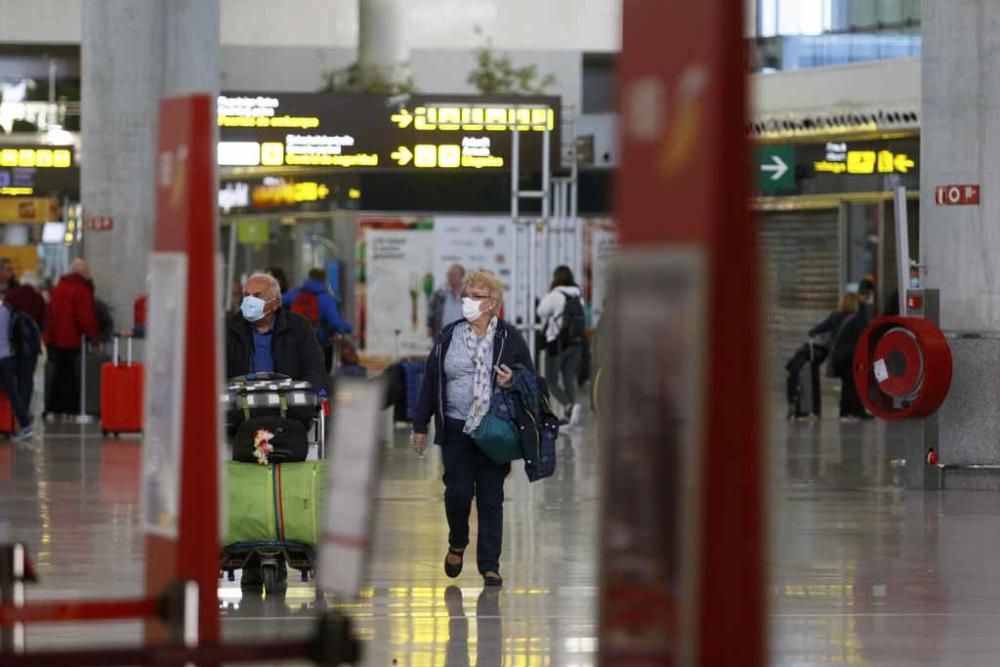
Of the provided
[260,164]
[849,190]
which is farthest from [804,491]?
[849,190]

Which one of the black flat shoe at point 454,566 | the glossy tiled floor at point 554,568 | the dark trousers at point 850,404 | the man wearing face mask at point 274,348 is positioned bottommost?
the glossy tiled floor at point 554,568

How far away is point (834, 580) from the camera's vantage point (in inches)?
515

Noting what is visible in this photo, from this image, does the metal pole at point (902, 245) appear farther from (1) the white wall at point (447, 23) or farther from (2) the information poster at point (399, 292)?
(1) the white wall at point (447, 23)

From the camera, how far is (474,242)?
1201 inches

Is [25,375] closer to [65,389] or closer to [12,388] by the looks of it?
[12,388]

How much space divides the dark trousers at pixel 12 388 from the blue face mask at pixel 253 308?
10903 mm

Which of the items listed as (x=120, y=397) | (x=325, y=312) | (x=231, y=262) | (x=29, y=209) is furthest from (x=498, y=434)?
(x=29, y=209)

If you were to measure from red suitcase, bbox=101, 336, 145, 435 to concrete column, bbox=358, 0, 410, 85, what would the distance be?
2064 cm

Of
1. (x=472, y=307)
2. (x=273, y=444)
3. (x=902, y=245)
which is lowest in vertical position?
(x=273, y=444)

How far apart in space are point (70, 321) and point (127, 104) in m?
2.58

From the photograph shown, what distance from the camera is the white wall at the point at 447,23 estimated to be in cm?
4516

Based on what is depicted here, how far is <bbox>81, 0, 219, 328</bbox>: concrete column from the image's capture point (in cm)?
2552

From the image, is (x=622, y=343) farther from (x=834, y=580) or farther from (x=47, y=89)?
(x=47, y=89)

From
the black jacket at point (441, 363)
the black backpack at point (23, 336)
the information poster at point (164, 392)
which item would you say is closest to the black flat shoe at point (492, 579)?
the black jacket at point (441, 363)
